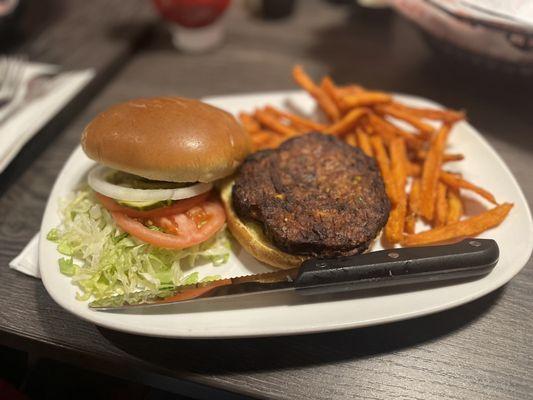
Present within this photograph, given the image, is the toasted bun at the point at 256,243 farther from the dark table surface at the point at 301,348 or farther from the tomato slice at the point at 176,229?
the dark table surface at the point at 301,348

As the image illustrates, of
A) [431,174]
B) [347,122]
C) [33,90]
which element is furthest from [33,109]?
[431,174]

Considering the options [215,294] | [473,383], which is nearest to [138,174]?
[215,294]

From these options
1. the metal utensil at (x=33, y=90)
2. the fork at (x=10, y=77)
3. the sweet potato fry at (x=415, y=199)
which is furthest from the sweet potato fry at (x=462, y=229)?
the fork at (x=10, y=77)

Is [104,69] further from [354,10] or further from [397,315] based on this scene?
[397,315]

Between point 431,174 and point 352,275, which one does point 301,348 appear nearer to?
point 352,275

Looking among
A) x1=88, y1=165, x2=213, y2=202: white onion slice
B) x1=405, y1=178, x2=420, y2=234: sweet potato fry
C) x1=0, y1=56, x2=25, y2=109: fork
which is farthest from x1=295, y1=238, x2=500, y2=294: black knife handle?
x1=0, y1=56, x2=25, y2=109: fork
